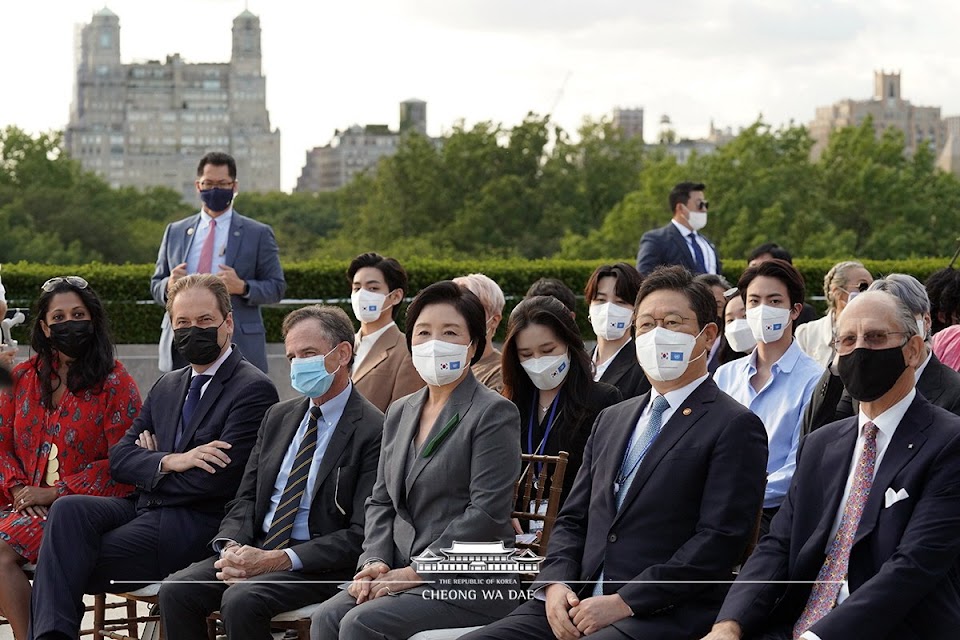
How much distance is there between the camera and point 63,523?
19.4ft

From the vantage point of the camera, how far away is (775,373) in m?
6.07

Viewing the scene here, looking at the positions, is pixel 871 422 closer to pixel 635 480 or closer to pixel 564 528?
pixel 635 480

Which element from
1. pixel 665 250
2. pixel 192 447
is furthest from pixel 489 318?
pixel 665 250

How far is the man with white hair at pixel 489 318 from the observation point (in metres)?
6.45

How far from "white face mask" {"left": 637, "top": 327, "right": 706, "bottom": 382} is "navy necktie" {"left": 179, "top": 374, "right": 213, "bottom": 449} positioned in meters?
2.28

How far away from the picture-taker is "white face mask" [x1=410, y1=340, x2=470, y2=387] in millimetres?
5332

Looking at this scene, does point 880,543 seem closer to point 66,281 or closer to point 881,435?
point 881,435

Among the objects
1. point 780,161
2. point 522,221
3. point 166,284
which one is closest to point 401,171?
point 522,221

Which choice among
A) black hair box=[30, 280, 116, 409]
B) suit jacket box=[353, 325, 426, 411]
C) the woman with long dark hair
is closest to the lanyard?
the woman with long dark hair

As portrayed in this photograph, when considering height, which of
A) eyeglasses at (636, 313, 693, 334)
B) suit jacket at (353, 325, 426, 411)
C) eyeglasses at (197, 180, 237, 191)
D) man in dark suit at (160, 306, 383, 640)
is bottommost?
man in dark suit at (160, 306, 383, 640)

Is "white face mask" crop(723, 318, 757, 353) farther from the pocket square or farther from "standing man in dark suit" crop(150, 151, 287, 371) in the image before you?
"standing man in dark suit" crop(150, 151, 287, 371)

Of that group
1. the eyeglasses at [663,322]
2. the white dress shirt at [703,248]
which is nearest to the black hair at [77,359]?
the eyeglasses at [663,322]

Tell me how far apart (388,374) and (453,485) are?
1944 millimetres

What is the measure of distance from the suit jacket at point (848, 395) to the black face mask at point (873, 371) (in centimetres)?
70
